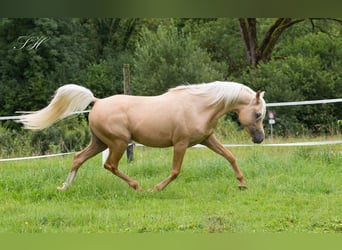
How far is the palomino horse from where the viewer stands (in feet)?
19.7

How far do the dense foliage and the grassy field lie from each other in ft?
22.2

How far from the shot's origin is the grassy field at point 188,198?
4156 millimetres

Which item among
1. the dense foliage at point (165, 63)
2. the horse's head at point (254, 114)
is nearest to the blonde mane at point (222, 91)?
the horse's head at point (254, 114)

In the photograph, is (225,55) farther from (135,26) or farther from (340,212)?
(340,212)

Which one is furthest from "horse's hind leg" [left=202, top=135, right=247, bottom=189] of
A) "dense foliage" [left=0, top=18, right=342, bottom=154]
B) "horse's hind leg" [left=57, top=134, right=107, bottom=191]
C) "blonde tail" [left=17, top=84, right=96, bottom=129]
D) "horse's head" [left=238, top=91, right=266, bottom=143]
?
"dense foliage" [left=0, top=18, right=342, bottom=154]

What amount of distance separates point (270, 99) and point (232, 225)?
15.1m

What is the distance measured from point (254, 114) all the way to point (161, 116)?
1104 millimetres

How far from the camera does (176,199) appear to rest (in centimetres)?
560

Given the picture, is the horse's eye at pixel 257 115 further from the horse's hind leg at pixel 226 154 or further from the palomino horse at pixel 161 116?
the horse's hind leg at pixel 226 154

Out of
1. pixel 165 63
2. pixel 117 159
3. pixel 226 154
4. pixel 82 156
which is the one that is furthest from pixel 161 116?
pixel 165 63

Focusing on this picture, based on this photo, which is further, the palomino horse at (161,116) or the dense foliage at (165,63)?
the dense foliage at (165,63)

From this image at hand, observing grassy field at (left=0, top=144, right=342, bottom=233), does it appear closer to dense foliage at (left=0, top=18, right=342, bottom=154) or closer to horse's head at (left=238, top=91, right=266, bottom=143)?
horse's head at (left=238, top=91, right=266, bottom=143)

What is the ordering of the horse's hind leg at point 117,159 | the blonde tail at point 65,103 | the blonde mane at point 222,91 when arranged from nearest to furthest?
the blonde tail at point 65,103
the horse's hind leg at point 117,159
the blonde mane at point 222,91

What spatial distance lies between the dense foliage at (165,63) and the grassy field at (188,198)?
22.2ft
